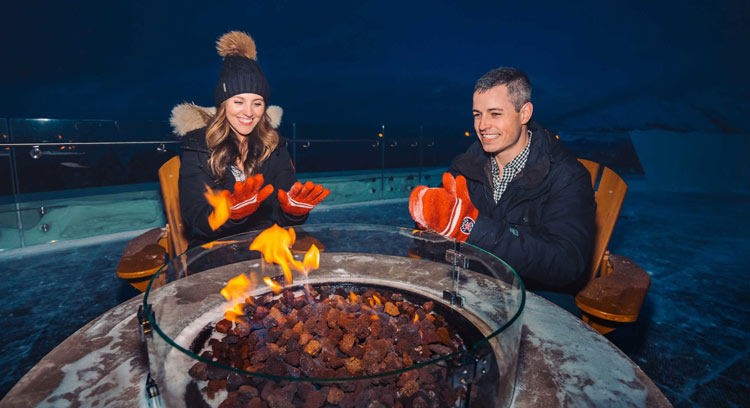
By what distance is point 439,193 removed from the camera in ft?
4.58

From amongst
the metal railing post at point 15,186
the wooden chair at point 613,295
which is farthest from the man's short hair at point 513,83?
the metal railing post at point 15,186

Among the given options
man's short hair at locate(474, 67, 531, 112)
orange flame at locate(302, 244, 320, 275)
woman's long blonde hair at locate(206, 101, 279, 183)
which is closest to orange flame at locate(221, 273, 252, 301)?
orange flame at locate(302, 244, 320, 275)

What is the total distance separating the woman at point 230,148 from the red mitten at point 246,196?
150 millimetres

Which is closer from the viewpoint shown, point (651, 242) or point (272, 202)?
point (272, 202)

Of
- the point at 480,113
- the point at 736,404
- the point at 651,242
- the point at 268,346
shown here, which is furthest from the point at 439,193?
the point at 651,242

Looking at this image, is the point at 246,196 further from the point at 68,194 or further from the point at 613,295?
the point at 68,194

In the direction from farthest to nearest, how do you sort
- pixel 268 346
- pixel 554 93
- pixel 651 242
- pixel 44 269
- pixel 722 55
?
pixel 554 93, pixel 722 55, pixel 651 242, pixel 44 269, pixel 268 346

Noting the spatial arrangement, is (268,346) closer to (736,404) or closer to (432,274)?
(432,274)

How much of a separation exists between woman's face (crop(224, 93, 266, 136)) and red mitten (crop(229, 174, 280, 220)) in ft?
2.23

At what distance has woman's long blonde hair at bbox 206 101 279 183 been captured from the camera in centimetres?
211

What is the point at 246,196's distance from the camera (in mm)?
1604

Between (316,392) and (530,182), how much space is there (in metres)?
1.56

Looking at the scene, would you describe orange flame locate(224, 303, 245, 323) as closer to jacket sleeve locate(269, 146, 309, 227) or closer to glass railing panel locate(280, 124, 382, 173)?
jacket sleeve locate(269, 146, 309, 227)

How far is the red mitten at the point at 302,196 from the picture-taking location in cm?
177
